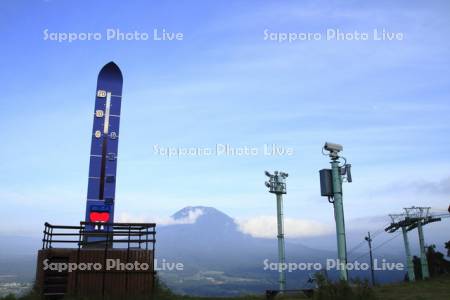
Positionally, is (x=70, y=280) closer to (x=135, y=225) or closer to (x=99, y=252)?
(x=99, y=252)

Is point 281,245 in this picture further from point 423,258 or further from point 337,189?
point 337,189

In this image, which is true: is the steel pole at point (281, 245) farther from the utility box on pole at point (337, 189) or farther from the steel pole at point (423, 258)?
the utility box on pole at point (337, 189)

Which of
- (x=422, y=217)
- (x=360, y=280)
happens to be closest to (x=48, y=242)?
(x=360, y=280)

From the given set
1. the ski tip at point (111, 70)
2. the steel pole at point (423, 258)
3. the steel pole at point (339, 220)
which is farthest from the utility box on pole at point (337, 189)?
the steel pole at point (423, 258)

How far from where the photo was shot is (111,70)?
2795cm

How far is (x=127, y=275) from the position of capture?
1670 cm

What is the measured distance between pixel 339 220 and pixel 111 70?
18379 millimetres

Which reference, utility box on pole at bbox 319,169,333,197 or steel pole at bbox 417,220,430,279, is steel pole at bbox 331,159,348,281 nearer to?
utility box on pole at bbox 319,169,333,197

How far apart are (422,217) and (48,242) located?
131 ft

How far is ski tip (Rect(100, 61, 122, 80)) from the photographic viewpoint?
2782cm

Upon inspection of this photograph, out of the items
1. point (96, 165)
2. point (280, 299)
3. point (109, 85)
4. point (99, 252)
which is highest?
point (109, 85)

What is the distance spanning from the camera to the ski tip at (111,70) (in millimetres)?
27817

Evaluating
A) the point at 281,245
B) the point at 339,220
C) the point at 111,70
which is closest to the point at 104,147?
the point at 111,70

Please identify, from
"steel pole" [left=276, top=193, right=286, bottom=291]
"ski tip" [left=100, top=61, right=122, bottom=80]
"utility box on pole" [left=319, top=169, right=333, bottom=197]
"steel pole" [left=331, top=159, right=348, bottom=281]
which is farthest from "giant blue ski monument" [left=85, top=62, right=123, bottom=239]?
"steel pole" [left=276, top=193, right=286, bottom=291]
